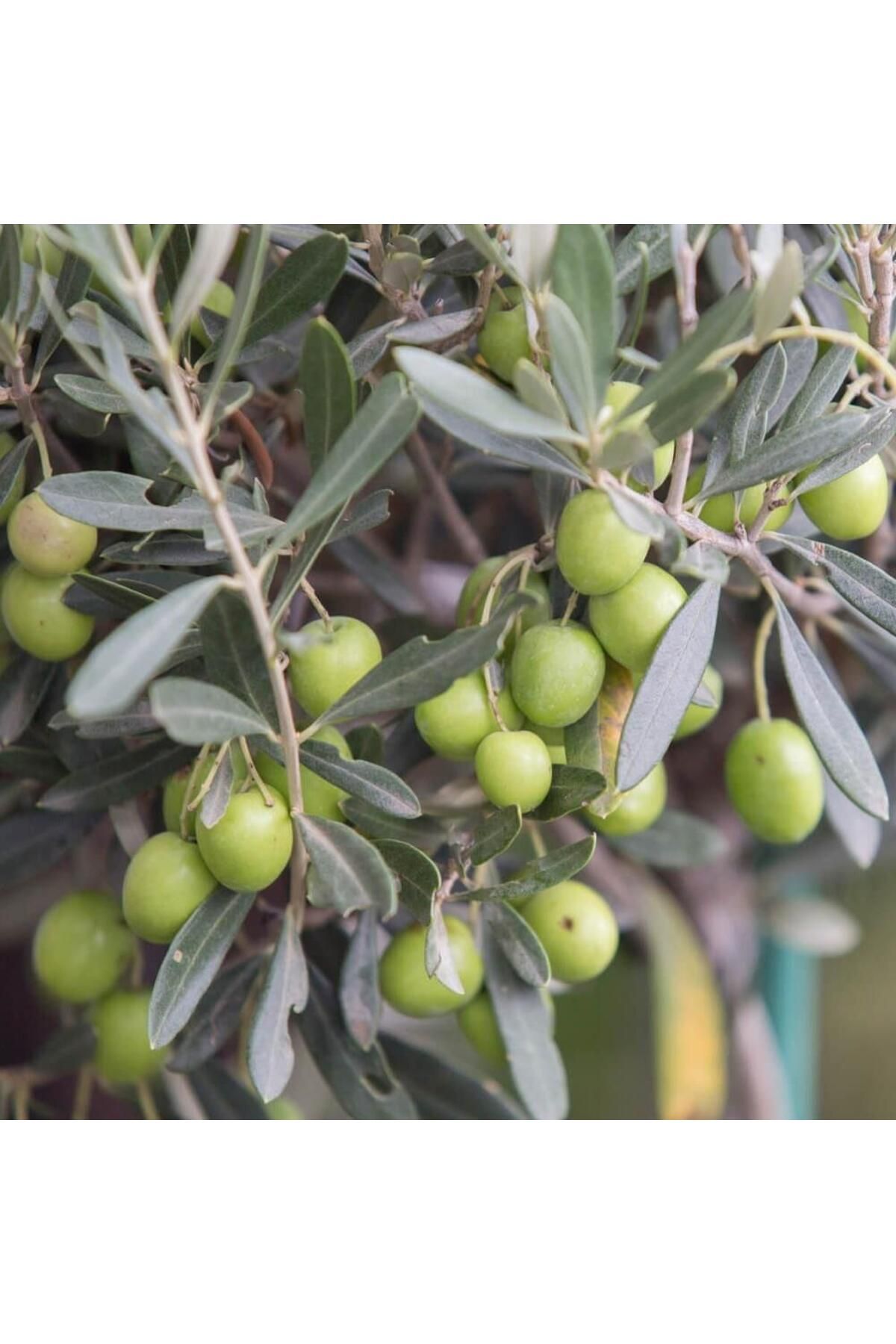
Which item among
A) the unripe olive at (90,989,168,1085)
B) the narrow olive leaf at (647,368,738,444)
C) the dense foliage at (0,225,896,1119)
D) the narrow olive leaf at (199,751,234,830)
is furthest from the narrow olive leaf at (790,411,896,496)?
the unripe olive at (90,989,168,1085)

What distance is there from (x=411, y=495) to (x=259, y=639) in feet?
1.52

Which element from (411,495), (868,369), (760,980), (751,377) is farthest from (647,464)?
(760,980)

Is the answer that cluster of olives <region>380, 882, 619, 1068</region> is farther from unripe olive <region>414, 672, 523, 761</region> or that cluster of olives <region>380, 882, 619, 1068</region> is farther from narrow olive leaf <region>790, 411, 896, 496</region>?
narrow olive leaf <region>790, 411, 896, 496</region>

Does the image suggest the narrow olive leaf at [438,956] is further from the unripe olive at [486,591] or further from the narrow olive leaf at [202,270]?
the narrow olive leaf at [202,270]

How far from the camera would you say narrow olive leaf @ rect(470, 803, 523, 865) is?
21.6 inches

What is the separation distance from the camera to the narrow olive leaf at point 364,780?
0.52 metres

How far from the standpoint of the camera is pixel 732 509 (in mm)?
566

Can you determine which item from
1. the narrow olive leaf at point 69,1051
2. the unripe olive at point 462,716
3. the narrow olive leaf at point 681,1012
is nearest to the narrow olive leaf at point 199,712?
the unripe olive at point 462,716

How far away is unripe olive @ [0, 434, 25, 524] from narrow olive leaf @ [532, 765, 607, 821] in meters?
0.32

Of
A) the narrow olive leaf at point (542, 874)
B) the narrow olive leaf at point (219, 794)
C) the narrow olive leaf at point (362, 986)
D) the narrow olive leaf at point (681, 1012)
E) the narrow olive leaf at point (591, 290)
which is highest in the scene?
the narrow olive leaf at point (591, 290)

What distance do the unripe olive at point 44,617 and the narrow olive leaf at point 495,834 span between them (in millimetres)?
242

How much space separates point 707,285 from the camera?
29.0 inches

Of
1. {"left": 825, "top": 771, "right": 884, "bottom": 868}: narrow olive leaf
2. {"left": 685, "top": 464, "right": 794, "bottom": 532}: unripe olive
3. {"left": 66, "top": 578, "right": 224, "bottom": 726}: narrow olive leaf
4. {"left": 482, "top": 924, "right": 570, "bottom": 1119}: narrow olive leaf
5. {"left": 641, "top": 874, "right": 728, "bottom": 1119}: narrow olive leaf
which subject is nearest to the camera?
{"left": 66, "top": 578, "right": 224, "bottom": 726}: narrow olive leaf

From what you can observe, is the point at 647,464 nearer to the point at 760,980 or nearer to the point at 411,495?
the point at 411,495
